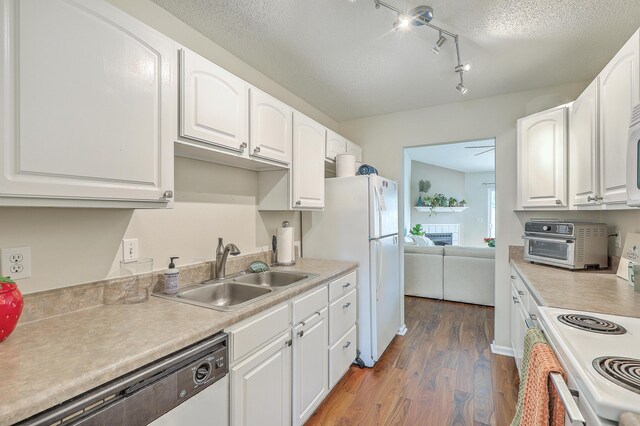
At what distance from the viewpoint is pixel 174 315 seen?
1.23 metres

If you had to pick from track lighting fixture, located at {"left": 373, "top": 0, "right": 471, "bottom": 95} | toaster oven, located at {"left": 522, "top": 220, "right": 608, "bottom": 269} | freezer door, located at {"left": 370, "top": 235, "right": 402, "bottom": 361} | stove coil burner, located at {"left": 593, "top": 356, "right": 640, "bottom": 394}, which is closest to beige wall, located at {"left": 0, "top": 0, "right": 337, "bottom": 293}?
freezer door, located at {"left": 370, "top": 235, "right": 402, "bottom": 361}

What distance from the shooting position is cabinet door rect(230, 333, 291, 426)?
1.25m

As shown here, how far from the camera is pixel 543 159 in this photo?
2357 millimetres

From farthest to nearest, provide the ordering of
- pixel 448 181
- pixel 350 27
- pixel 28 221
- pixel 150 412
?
pixel 448 181, pixel 350 27, pixel 28 221, pixel 150 412

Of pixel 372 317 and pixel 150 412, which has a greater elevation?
pixel 150 412

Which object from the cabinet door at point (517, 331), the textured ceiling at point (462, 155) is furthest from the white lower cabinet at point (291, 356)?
the textured ceiling at point (462, 155)

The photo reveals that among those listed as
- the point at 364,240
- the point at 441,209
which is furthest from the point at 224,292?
the point at 441,209

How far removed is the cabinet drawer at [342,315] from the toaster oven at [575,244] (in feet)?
5.21

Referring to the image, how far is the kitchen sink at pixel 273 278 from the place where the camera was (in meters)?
2.03

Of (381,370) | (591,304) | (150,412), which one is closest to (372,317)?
(381,370)

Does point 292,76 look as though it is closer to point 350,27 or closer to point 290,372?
point 350,27

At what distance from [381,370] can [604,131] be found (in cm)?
229

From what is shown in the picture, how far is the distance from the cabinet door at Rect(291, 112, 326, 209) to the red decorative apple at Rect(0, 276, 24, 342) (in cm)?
154

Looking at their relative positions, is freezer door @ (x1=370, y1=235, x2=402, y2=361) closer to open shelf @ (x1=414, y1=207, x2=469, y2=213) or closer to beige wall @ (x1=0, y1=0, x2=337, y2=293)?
beige wall @ (x1=0, y1=0, x2=337, y2=293)
